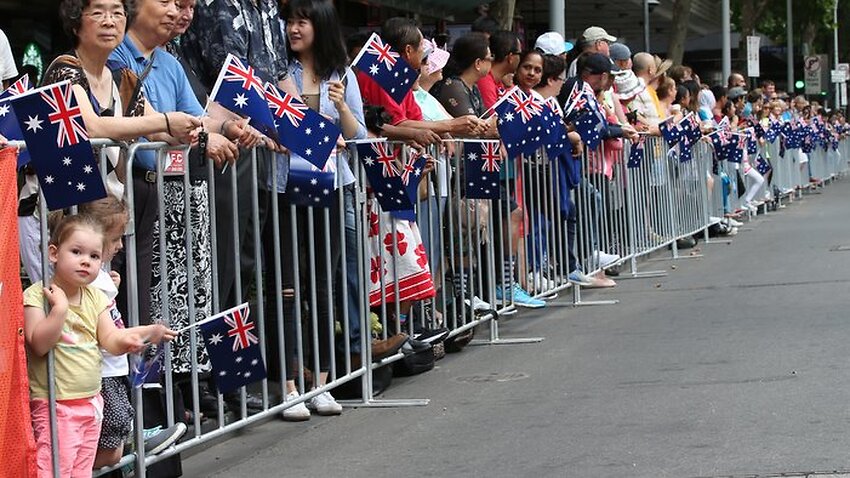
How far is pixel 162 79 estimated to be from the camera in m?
7.11

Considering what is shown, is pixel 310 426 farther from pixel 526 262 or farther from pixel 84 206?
pixel 526 262

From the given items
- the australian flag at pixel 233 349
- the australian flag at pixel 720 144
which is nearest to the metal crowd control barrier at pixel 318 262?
the australian flag at pixel 233 349

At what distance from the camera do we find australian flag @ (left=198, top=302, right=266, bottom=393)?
6.47 metres

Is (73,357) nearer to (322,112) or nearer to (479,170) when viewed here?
(322,112)

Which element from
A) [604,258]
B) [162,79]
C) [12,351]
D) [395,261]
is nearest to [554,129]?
[604,258]

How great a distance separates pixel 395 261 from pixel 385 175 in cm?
54

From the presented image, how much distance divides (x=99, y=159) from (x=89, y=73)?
768mm

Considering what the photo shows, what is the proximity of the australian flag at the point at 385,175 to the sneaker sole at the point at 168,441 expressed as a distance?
95.7 inches

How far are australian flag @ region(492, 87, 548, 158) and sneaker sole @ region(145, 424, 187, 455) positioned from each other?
15.3 feet

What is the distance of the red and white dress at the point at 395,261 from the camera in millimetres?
8695

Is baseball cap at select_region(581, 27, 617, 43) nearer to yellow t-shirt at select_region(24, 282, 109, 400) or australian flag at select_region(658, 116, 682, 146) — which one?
australian flag at select_region(658, 116, 682, 146)

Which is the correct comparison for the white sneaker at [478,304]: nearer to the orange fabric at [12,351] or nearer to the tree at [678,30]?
the orange fabric at [12,351]

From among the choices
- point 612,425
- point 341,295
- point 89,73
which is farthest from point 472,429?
point 89,73

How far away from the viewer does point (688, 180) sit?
58.0ft
